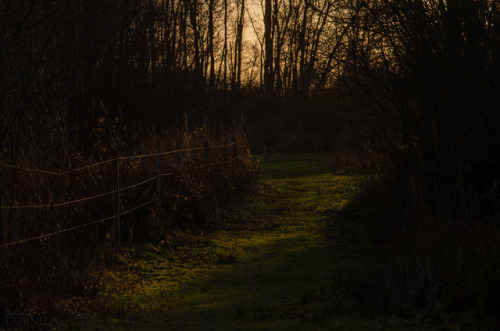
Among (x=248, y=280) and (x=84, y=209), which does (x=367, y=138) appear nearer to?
(x=248, y=280)

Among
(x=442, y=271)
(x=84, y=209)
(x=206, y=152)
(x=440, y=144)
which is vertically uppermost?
(x=440, y=144)

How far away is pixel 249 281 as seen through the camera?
8.30 meters

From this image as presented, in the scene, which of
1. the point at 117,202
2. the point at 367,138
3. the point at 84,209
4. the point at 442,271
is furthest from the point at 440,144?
the point at 84,209

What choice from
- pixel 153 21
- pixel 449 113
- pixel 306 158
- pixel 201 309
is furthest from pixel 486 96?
pixel 306 158

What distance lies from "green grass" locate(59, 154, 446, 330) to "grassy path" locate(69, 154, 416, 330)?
1 cm

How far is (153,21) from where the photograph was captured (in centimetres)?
1733

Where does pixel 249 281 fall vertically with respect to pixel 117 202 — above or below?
below

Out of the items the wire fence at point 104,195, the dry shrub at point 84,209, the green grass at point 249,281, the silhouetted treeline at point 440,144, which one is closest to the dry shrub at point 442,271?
the silhouetted treeline at point 440,144

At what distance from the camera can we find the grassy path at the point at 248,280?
6309 millimetres

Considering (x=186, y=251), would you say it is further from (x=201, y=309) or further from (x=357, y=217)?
(x=357, y=217)

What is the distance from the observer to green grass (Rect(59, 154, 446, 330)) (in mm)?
6250

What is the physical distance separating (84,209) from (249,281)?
2997 mm

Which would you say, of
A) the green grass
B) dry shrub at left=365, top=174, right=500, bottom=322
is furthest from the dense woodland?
the green grass

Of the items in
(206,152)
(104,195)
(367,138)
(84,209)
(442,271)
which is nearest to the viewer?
(442,271)
